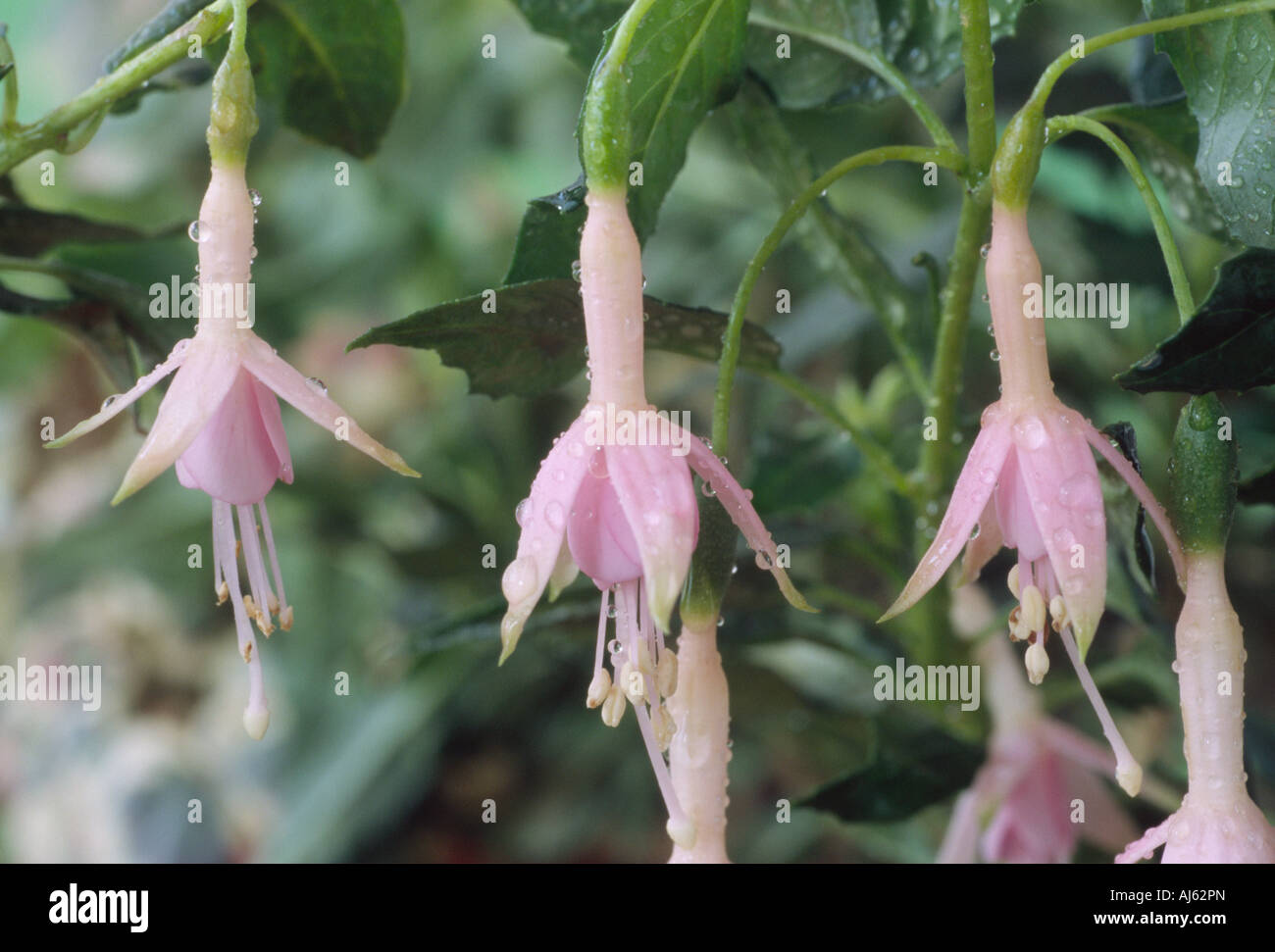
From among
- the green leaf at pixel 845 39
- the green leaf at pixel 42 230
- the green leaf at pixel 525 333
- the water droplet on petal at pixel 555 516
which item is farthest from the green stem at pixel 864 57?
the green leaf at pixel 42 230

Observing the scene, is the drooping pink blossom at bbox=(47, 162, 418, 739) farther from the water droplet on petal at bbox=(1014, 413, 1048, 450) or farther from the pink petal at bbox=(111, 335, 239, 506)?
the water droplet on petal at bbox=(1014, 413, 1048, 450)

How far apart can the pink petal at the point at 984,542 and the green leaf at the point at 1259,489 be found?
13 centimetres

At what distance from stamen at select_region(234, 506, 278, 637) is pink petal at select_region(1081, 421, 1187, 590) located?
0.29 m

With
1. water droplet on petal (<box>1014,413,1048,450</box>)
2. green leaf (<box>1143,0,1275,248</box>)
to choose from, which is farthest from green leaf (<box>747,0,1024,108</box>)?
water droplet on petal (<box>1014,413,1048,450</box>)

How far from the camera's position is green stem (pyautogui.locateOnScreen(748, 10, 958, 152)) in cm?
49

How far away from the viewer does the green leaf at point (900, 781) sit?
556mm

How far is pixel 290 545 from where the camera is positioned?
124cm

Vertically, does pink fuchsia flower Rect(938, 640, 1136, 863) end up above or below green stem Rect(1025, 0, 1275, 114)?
below

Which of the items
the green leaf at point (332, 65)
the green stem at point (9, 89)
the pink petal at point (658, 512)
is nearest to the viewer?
the pink petal at point (658, 512)

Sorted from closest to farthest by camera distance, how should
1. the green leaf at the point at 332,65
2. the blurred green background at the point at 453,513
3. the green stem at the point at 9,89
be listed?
the green stem at the point at 9,89
the green leaf at the point at 332,65
the blurred green background at the point at 453,513

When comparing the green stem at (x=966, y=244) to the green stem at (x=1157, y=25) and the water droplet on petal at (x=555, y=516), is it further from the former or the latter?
the water droplet on petal at (x=555, y=516)
